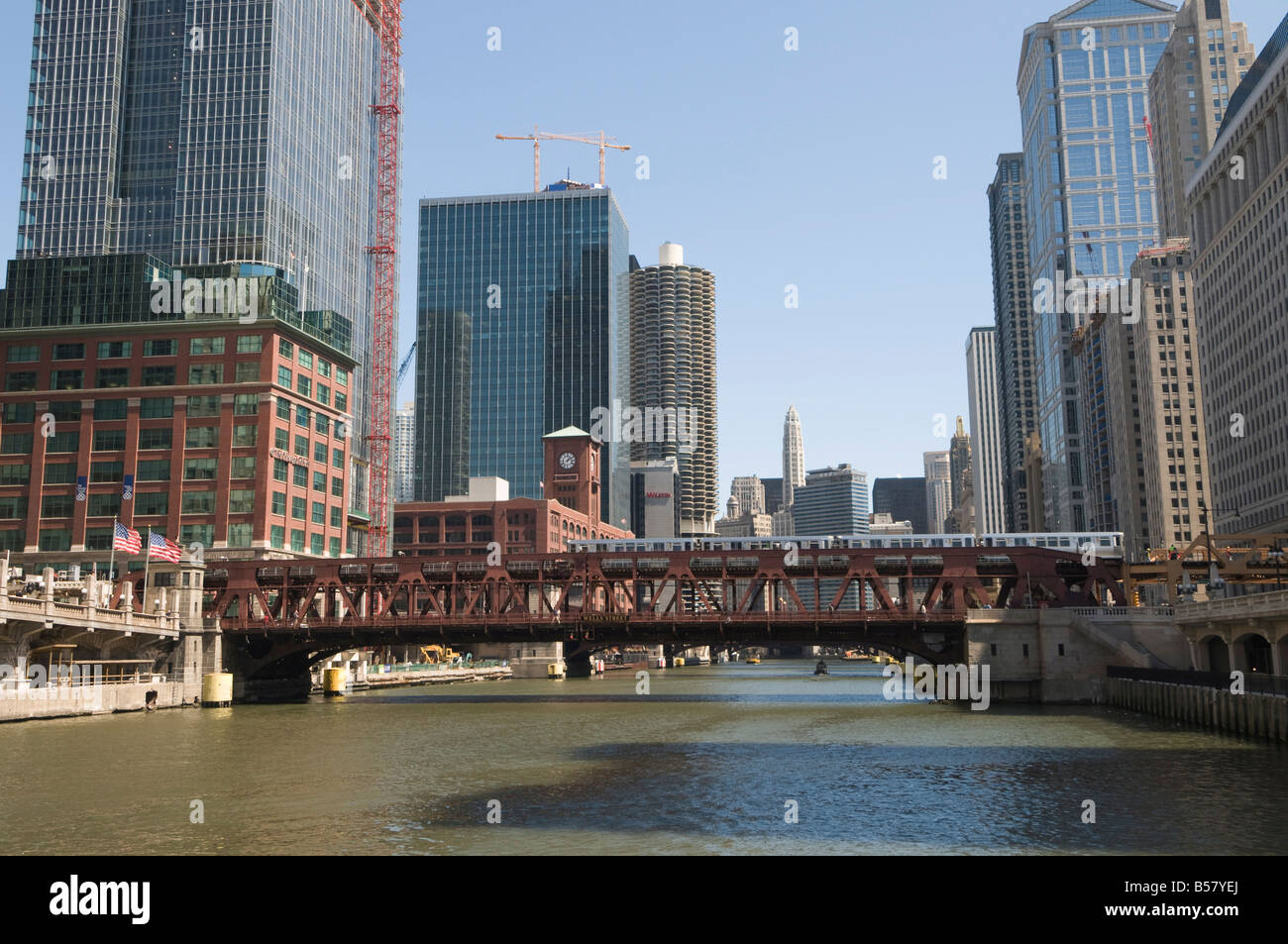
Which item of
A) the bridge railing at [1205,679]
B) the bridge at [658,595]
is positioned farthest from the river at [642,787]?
the bridge at [658,595]

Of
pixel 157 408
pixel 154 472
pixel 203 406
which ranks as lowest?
pixel 154 472

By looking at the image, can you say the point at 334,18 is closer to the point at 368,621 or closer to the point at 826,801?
the point at 368,621

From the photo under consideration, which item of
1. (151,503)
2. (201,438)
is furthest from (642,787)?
(151,503)

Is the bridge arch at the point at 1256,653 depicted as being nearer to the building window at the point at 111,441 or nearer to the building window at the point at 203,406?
the building window at the point at 203,406

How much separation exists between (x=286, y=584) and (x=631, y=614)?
32.1m

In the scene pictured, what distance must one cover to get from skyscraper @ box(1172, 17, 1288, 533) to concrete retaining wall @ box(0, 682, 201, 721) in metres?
140

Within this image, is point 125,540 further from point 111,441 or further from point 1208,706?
point 1208,706

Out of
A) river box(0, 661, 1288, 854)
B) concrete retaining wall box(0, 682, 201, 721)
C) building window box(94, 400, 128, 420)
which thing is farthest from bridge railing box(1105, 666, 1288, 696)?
building window box(94, 400, 128, 420)

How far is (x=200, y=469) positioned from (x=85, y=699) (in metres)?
45.9

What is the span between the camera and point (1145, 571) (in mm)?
92812

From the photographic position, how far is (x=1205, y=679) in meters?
64.2

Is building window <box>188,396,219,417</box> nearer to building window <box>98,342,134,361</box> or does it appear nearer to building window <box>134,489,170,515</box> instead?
building window <box>98,342,134,361</box>
